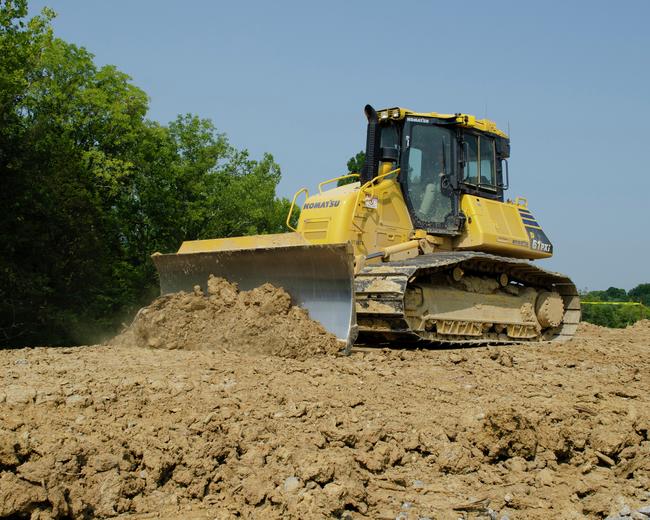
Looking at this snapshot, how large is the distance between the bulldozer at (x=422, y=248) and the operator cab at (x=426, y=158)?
1 centimetres

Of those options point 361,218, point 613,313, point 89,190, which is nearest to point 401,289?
point 361,218

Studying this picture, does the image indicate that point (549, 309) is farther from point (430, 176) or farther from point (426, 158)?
point (426, 158)

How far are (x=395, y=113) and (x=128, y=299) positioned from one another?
1347 centimetres

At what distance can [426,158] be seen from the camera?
33.4 feet

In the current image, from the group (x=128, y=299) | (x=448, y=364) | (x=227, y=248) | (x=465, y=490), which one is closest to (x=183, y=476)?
(x=465, y=490)

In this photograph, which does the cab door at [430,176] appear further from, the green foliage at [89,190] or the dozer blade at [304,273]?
the green foliage at [89,190]

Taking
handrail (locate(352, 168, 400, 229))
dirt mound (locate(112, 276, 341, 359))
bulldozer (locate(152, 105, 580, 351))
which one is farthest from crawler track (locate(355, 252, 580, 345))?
handrail (locate(352, 168, 400, 229))

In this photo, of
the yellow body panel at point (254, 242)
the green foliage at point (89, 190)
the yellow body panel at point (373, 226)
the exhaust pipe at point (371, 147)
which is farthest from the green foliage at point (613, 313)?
the yellow body panel at point (254, 242)

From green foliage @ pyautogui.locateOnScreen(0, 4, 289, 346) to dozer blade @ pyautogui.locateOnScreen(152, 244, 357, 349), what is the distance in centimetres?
795

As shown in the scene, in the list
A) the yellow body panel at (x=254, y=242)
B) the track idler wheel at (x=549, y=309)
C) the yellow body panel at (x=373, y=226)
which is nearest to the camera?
the yellow body panel at (x=254, y=242)

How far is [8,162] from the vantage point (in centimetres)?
1631

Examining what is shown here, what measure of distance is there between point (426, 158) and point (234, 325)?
3521mm

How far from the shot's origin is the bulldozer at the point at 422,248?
881 cm

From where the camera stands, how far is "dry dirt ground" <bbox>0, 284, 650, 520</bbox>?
4.27 metres
